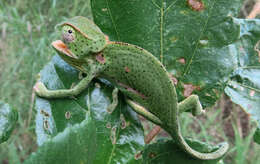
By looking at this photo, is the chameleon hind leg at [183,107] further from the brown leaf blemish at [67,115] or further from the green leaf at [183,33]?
the brown leaf blemish at [67,115]

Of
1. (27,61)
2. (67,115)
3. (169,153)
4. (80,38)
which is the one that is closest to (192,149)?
(169,153)

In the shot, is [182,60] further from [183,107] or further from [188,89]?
[183,107]

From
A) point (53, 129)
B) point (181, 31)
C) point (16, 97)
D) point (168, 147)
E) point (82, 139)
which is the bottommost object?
point (16, 97)

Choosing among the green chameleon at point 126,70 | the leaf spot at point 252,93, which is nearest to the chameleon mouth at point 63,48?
the green chameleon at point 126,70

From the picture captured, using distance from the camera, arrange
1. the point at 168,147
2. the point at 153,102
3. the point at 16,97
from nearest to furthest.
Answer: the point at 168,147
the point at 153,102
the point at 16,97

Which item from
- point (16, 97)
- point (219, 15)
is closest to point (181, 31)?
point (219, 15)

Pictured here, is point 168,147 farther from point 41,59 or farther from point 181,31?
point 41,59
